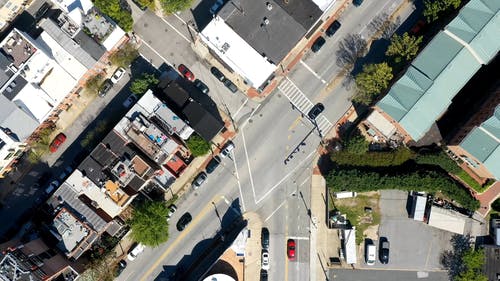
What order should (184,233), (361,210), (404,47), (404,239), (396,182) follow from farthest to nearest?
(404,239) → (361,210) → (184,233) → (396,182) → (404,47)

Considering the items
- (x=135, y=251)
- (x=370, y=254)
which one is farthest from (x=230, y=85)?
(x=370, y=254)

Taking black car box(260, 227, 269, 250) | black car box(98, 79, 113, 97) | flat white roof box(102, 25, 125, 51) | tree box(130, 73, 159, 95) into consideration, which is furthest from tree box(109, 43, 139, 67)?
black car box(260, 227, 269, 250)

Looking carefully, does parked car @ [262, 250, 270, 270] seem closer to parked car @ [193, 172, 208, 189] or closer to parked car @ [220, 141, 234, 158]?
parked car @ [193, 172, 208, 189]

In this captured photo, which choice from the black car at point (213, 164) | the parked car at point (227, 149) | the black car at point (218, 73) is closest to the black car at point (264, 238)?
the black car at point (213, 164)

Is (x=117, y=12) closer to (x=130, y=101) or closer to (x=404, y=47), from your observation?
(x=130, y=101)

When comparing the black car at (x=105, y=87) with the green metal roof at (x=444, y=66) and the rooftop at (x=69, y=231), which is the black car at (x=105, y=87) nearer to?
the rooftop at (x=69, y=231)
